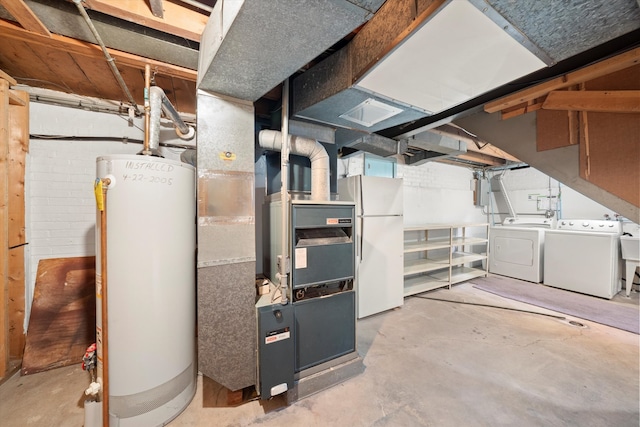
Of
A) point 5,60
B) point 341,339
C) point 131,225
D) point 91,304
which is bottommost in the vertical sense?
point 341,339

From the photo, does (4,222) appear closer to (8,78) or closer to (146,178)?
(8,78)

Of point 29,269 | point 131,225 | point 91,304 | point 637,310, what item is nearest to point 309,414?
point 131,225

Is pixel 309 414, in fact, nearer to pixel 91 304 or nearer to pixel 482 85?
pixel 91 304

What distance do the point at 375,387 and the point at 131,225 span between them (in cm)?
207

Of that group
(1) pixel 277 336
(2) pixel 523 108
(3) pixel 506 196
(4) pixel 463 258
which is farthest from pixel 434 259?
(1) pixel 277 336

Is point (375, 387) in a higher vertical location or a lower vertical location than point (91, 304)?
lower

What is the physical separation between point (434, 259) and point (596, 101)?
3.09 metres

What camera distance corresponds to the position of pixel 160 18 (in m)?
1.35

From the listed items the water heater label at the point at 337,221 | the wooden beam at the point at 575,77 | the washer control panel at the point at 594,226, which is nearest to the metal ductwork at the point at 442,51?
the wooden beam at the point at 575,77

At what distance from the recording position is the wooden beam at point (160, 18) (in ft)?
4.13

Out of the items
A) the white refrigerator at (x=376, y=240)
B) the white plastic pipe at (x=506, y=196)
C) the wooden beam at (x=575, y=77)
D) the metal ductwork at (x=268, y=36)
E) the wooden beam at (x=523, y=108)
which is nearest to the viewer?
the metal ductwork at (x=268, y=36)

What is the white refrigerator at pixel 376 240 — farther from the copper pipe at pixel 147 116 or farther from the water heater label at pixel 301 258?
the copper pipe at pixel 147 116

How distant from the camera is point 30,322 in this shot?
1989 millimetres

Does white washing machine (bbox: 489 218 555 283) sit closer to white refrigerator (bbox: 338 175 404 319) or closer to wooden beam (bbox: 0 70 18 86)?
white refrigerator (bbox: 338 175 404 319)
